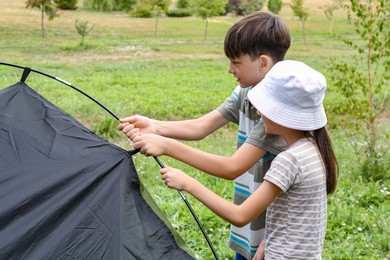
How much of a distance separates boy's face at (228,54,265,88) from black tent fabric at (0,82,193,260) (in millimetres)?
579

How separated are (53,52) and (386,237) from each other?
1622 cm

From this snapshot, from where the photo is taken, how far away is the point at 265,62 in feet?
7.48

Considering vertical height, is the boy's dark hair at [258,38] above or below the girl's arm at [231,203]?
above

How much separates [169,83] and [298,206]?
10643 mm

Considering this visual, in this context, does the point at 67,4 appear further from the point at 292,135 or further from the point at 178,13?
the point at 292,135

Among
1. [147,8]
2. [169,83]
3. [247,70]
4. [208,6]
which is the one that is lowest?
[147,8]

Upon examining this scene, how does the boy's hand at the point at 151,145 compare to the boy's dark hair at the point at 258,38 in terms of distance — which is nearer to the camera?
the boy's hand at the point at 151,145

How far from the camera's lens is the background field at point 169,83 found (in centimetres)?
412

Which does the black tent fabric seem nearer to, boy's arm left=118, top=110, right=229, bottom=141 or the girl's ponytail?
boy's arm left=118, top=110, right=229, bottom=141

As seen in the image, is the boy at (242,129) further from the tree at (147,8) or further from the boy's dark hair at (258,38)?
the tree at (147,8)

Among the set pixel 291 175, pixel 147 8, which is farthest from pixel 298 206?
pixel 147 8

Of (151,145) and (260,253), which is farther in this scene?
(260,253)

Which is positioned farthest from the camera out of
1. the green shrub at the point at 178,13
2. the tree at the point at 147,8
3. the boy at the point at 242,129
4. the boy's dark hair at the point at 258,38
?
the green shrub at the point at 178,13

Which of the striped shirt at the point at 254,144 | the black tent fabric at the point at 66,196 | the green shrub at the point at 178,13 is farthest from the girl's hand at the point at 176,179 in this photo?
the green shrub at the point at 178,13
